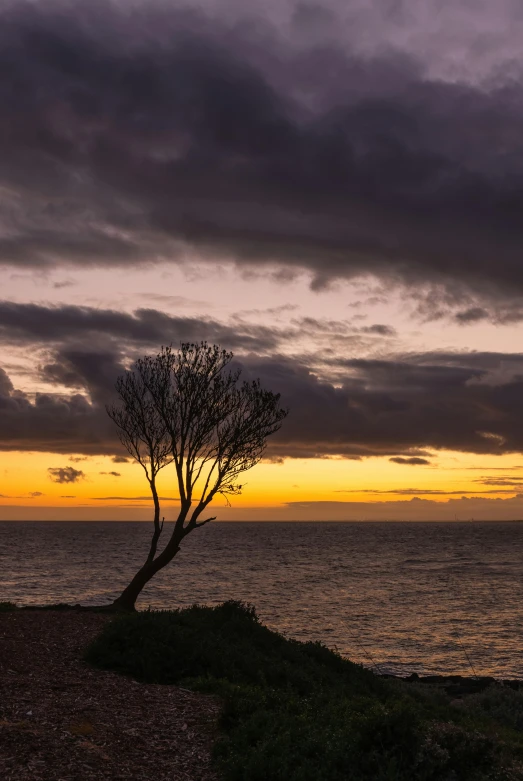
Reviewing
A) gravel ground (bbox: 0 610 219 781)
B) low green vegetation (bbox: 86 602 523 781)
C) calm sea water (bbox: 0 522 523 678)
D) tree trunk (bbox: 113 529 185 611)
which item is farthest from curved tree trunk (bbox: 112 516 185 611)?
calm sea water (bbox: 0 522 523 678)

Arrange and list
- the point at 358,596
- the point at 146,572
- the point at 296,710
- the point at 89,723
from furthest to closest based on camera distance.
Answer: the point at 358,596
the point at 146,572
the point at 296,710
the point at 89,723

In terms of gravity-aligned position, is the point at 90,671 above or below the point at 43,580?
above

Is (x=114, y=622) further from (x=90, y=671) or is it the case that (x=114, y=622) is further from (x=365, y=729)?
(x=365, y=729)

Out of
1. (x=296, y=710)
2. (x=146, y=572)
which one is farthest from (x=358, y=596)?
(x=296, y=710)

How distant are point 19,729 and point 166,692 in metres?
3.91

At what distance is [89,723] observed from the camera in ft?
38.7

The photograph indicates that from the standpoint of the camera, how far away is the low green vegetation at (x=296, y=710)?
32.4 feet

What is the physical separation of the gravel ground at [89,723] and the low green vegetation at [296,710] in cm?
54

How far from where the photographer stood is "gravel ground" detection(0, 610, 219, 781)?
10.0m

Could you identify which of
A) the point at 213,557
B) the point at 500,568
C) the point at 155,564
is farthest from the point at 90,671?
the point at 213,557

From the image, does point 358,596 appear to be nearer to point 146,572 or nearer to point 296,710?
point 146,572

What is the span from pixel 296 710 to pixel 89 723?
3.85m

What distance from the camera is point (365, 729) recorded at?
10422 mm

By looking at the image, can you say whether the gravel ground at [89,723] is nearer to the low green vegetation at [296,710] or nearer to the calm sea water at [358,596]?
the low green vegetation at [296,710]
